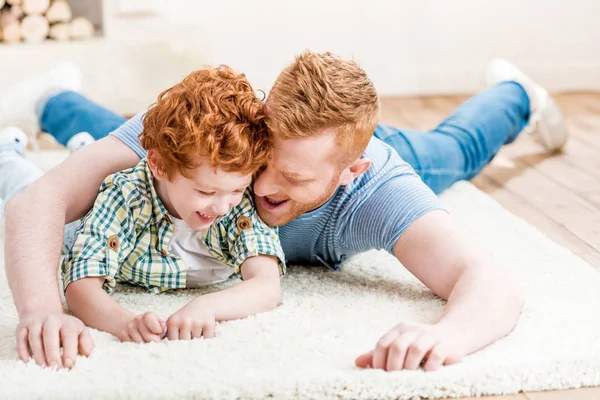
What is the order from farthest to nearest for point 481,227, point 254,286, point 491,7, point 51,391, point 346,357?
point 491,7 < point 481,227 < point 254,286 < point 346,357 < point 51,391

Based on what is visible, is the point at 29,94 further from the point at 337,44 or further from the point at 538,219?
the point at 337,44

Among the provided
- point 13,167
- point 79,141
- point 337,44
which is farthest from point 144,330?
point 337,44

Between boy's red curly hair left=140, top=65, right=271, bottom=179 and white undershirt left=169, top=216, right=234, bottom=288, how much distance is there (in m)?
0.16

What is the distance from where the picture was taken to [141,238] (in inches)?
52.6

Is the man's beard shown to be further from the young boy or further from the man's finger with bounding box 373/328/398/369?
the man's finger with bounding box 373/328/398/369

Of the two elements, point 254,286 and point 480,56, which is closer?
point 254,286

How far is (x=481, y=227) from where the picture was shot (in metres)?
1.83

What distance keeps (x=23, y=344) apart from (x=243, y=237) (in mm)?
374

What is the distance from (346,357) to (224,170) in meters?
0.31

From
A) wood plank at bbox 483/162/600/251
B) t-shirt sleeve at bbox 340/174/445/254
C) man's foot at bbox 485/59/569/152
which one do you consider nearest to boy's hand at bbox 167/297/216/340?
t-shirt sleeve at bbox 340/174/445/254

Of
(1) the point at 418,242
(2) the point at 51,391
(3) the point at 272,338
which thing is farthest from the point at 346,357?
(2) the point at 51,391

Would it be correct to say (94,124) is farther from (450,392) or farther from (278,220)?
(450,392)

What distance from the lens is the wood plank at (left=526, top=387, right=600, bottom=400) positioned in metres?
1.10

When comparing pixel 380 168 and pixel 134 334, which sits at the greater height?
pixel 380 168
